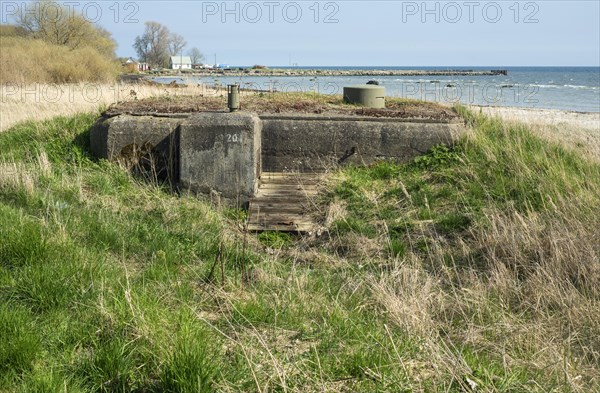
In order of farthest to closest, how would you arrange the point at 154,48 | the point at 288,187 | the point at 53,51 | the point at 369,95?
1. the point at 154,48
2. the point at 53,51
3. the point at 369,95
4. the point at 288,187

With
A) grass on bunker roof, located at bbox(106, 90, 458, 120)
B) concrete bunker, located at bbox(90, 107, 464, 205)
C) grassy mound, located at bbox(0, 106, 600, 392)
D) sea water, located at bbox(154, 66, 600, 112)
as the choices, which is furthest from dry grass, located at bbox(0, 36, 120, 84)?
grassy mound, located at bbox(0, 106, 600, 392)

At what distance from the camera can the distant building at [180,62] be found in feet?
353

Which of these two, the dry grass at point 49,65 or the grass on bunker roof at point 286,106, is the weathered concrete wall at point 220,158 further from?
the dry grass at point 49,65

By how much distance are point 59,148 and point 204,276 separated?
16.6ft

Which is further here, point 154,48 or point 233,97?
point 154,48

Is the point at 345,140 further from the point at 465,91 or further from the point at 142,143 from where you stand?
the point at 465,91

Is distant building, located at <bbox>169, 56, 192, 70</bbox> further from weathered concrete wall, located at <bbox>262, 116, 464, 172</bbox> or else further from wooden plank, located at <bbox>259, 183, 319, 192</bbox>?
wooden plank, located at <bbox>259, 183, 319, 192</bbox>

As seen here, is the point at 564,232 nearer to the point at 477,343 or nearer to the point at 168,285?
A: the point at 477,343

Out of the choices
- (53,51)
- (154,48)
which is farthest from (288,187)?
(154,48)

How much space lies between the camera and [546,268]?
16.6ft

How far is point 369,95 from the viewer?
10.4 metres

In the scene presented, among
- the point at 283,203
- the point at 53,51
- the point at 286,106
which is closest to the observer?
the point at 283,203

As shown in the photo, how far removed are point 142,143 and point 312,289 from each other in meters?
4.54

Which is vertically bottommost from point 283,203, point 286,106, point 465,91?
point 283,203
